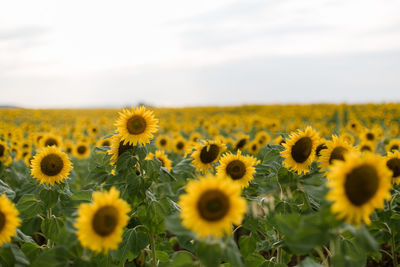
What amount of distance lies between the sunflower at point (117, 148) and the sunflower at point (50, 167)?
415mm

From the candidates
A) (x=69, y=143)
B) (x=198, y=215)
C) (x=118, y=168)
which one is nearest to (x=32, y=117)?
(x=69, y=143)

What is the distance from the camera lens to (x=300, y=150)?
265 centimetres

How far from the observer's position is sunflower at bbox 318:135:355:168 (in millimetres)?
2572

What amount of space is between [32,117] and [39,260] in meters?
15.9

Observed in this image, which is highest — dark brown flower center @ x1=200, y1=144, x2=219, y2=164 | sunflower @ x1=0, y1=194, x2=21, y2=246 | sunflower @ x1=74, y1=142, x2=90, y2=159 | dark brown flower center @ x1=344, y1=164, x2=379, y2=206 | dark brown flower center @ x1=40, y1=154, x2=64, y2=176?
dark brown flower center @ x1=344, y1=164, x2=379, y2=206

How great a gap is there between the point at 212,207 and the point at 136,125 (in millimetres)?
1277

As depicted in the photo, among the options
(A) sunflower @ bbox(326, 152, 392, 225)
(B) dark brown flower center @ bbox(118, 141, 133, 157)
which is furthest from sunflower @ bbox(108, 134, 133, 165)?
(A) sunflower @ bbox(326, 152, 392, 225)

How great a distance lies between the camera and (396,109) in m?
18.2

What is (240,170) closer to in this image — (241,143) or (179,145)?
(241,143)

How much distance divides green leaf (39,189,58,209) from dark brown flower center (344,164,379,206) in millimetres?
2135

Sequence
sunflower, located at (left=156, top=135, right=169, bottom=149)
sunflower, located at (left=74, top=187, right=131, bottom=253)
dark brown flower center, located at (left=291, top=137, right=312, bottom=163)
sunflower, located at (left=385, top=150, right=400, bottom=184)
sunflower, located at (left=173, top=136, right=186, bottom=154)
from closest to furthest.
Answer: sunflower, located at (left=74, top=187, right=131, bottom=253) < dark brown flower center, located at (left=291, top=137, right=312, bottom=163) < sunflower, located at (left=385, top=150, right=400, bottom=184) < sunflower, located at (left=173, top=136, right=186, bottom=154) < sunflower, located at (left=156, top=135, right=169, bottom=149)

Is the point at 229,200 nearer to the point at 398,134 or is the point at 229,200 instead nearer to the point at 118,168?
the point at 118,168

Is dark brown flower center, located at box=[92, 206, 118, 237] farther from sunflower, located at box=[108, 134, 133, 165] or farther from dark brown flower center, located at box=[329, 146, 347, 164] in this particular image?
dark brown flower center, located at box=[329, 146, 347, 164]

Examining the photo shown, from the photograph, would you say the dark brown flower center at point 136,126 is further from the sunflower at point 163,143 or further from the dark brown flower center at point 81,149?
the dark brown flower center at point 81,149
